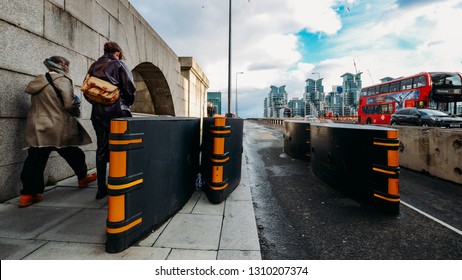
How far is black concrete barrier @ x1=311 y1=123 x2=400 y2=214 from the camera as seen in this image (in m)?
3.20

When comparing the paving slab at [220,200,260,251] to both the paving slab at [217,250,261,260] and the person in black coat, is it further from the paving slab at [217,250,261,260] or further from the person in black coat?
the person in black coat

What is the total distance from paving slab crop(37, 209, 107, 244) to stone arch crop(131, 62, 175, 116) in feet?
22.5

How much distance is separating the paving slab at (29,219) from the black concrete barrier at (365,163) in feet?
13.8

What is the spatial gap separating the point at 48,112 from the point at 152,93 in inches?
288

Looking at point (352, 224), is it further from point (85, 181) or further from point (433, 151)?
point (433, 151)

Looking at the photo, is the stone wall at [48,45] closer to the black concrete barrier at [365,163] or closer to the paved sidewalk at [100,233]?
the paved sidewalk at [100,233]

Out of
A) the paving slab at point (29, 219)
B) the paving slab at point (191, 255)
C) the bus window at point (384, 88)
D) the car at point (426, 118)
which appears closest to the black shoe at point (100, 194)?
the paving slab at point (29, 219)

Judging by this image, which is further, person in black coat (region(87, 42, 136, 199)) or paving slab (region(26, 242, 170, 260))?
person in black coat (region(87, 42, 136, 199))

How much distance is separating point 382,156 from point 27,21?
573 centimetres

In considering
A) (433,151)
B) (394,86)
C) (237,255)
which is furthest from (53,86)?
(394,86)

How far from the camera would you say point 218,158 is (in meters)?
3.45

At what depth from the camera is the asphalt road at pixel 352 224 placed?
2.24 meters

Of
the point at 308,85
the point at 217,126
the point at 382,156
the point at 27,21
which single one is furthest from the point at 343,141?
the point at 308,85

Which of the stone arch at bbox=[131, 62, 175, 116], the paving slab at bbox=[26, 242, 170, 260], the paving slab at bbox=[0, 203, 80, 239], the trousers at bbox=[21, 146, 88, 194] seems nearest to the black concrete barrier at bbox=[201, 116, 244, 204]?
the paving slab at bbox=[26, 242, 170, 260]
